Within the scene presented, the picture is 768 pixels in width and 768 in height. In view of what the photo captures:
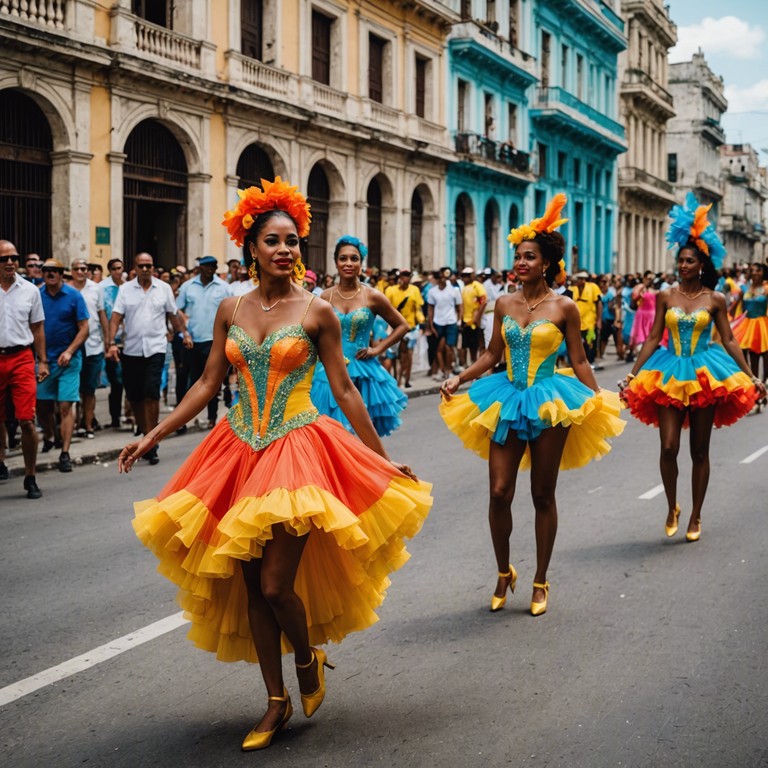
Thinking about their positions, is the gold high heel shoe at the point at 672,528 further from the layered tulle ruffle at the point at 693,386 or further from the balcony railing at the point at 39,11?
the balcony railing at the point at 39,11

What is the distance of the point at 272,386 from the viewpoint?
4.28 m

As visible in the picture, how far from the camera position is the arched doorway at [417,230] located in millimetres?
33031

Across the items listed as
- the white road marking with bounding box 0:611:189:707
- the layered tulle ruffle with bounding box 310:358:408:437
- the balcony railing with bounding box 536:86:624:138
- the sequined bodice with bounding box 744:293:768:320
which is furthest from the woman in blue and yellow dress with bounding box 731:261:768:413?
the balcony railing with bounding box 536:86:624:138

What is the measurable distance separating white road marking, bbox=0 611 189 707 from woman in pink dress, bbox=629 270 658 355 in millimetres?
18323

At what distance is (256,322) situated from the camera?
4367 millimetres

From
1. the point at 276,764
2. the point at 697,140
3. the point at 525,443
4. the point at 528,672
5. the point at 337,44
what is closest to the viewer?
the point at 276,764

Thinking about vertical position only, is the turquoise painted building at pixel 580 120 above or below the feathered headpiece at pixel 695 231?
above

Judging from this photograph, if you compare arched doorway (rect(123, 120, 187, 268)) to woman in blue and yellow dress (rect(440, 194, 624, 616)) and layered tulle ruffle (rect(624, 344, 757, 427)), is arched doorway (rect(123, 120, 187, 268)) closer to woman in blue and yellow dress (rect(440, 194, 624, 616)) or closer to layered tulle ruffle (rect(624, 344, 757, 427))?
layered tulle ruffle (rect(624, 344, 757, 427))

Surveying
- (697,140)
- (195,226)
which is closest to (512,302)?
(195,226)

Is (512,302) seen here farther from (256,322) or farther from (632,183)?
(632,183)

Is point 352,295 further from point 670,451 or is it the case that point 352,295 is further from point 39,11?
point 39,11

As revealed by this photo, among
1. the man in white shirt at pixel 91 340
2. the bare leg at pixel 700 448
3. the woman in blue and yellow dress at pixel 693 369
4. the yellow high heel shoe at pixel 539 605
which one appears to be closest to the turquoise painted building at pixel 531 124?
the man in white shirt at pixel 91 340

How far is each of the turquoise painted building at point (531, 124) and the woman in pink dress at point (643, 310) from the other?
794cm

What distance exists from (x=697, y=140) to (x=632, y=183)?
2751cm
